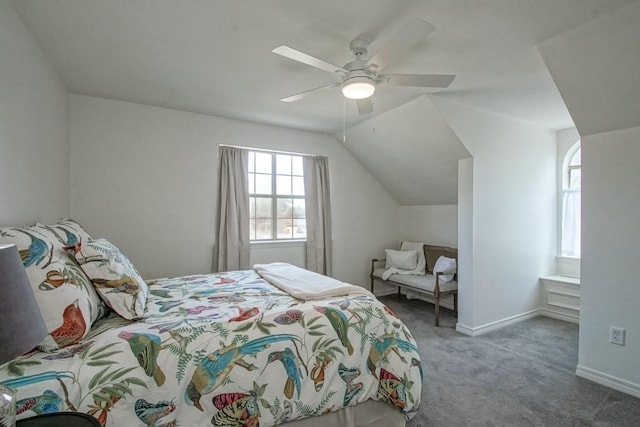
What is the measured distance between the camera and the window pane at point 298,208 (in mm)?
4367

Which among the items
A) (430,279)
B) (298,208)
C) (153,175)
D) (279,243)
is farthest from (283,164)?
(430,279)

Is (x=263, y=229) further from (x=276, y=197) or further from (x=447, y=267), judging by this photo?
(x=447, y=267)

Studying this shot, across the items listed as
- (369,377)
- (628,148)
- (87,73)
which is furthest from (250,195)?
(628,148)

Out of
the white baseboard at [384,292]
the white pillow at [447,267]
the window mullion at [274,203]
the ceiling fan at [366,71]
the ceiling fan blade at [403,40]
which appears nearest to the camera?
the ceiling fan blade at [403,40]

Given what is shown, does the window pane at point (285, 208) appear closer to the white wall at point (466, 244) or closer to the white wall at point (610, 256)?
the white wall at point (466, 244)

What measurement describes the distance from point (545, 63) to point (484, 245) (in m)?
1.87

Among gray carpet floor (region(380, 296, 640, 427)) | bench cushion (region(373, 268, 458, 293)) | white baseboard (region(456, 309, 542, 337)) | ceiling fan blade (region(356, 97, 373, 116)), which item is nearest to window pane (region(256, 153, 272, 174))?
ceiling fan blade (region(356, 97, 373, 116))

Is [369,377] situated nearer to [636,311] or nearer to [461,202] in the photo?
[636,311]

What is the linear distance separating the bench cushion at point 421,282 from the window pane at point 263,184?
2.11 m

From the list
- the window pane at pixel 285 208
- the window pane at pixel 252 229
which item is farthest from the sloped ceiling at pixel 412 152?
the window pane at pixel 252 229

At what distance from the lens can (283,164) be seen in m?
4.29

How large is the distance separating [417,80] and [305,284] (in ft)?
5.34

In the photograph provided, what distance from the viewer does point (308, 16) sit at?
1.82 m

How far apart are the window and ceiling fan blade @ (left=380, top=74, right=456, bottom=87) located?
2380 mm
